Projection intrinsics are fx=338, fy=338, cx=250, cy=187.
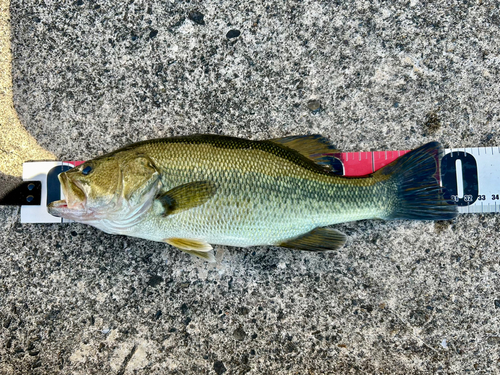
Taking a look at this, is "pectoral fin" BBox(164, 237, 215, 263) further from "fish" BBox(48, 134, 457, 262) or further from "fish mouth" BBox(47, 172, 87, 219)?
"fish mouth" BBox(47, 172, 87, 219)

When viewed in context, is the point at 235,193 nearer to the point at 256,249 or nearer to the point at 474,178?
the point at 256,249

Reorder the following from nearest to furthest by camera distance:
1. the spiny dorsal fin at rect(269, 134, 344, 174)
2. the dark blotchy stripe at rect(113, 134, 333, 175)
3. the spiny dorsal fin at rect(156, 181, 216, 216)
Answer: the spiny dorsal fin at rect(156, 181, 216, 216) < the dark blotchy stripe at rect(113, 134, 333, 175) < the spiny dorsal fin at rect(269, 134, 344, 174)

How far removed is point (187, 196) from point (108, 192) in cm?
44

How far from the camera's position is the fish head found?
186 centimetres

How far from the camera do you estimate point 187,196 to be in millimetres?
1843

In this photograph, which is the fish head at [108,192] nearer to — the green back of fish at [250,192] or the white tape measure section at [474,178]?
the green back of fish at [250,192]

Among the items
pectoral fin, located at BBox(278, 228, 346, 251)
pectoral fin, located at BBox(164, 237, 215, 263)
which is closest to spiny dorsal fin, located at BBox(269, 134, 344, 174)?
pectoral fin, located at BBox(278, 228, 346, 251)

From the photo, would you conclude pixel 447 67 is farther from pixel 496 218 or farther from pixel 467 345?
pixel 467 345

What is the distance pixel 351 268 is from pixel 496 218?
3.25ft

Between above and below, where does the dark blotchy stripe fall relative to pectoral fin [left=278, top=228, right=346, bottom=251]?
above

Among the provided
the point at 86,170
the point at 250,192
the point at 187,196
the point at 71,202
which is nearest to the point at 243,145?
the point at 250,192

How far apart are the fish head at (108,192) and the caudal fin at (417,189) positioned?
1.34 m

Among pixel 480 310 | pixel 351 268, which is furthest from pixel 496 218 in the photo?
pixel 351 268

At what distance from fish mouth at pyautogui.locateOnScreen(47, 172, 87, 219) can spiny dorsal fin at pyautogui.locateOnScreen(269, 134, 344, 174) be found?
113 cm
